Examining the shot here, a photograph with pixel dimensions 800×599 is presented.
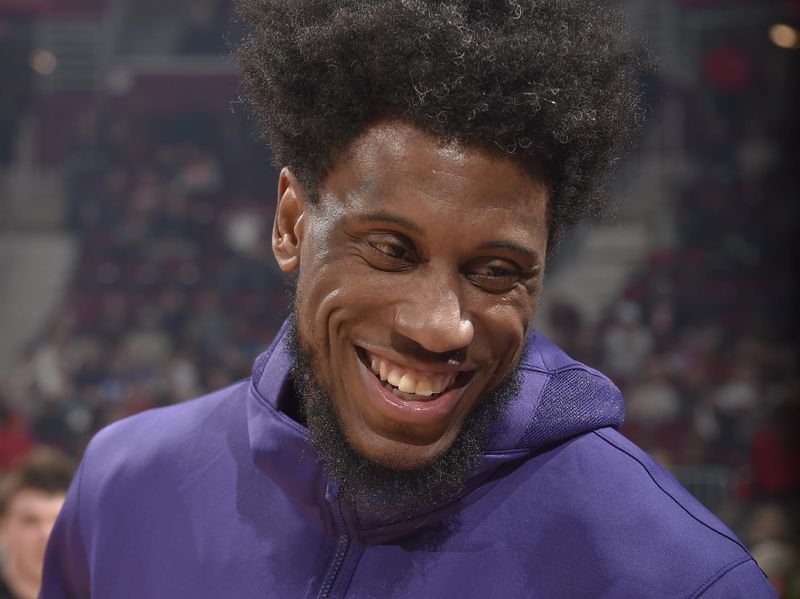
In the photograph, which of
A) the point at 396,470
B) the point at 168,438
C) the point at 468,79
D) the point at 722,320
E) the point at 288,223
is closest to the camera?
the point at 468,79

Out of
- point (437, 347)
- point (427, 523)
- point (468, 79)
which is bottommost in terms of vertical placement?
point (427, 523)

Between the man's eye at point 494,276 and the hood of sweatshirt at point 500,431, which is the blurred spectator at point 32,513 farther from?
the man's eye at point 494,276

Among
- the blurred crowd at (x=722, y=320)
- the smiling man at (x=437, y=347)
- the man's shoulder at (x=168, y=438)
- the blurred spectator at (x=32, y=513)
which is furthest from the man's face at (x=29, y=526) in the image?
the blurred crowd at (x=722, y=320)

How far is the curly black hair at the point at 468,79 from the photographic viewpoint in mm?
1202

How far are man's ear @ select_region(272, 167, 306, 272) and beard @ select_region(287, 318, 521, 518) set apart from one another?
0.13 m

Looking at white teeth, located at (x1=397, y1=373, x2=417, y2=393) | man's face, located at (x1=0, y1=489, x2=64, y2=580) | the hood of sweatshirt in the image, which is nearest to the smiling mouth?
white teeth, located at (x1=397, y1=373, x2=417, y2=393)

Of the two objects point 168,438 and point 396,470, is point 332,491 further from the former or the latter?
point 168,438

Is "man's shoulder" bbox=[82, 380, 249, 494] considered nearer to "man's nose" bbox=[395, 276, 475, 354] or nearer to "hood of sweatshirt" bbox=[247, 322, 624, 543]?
"hood of sweatshirt" bbox=[247, 322, 624, 543]

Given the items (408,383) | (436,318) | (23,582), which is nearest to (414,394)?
(408,383)

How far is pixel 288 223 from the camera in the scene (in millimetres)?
1426

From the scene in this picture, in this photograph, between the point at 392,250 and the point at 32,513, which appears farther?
the point at 32,513

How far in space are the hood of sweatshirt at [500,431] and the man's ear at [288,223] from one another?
190mm

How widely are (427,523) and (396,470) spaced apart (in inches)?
4.4

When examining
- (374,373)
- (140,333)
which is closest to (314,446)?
(374,373)
